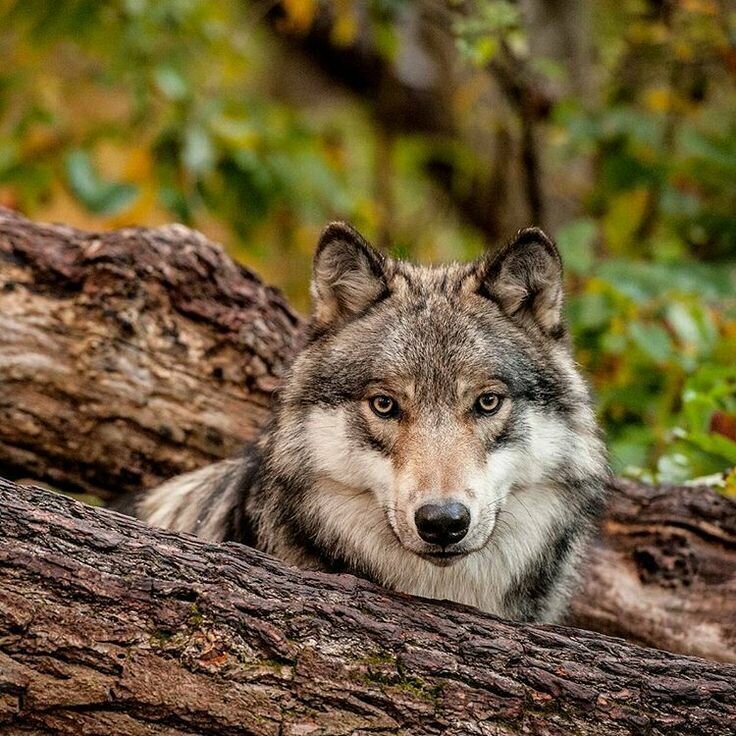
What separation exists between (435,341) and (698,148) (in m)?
5.57

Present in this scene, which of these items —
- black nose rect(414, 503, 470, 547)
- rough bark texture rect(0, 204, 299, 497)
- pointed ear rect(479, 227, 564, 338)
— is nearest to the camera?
black nose rect(414, 503, 470, 547)

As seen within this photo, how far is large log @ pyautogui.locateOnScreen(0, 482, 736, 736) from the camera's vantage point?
3.12 meters

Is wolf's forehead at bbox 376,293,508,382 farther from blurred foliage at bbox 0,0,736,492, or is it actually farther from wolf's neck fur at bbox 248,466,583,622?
blurred foliage at bbox 0,0,736,492

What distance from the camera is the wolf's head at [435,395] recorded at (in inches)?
151

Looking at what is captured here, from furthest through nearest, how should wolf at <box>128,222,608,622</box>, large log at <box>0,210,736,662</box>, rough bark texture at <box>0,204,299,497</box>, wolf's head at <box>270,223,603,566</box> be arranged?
rough bark texture at <box>0,204,299,497</box>, large log at <box>0,210,736,662</box>, wolf at <box>128,222,608,622</box>, wolf's head at <box>270,223,603,566</box>

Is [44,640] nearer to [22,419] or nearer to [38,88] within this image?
[22,419]

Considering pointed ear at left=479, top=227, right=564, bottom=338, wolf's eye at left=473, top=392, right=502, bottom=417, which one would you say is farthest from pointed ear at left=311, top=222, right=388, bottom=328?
wolf's eye at left=473, top=392, right=502, bottom=417

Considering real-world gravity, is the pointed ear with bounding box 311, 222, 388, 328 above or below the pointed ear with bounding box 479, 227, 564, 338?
below

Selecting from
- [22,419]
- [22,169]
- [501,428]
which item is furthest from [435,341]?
[22,169]

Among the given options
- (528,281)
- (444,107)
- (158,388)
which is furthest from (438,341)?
(444,107)

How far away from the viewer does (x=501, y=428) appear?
409 cm

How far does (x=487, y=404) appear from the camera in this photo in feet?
13.5

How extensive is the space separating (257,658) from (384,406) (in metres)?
1.21

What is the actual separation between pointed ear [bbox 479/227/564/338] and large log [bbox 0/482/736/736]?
1423mm
